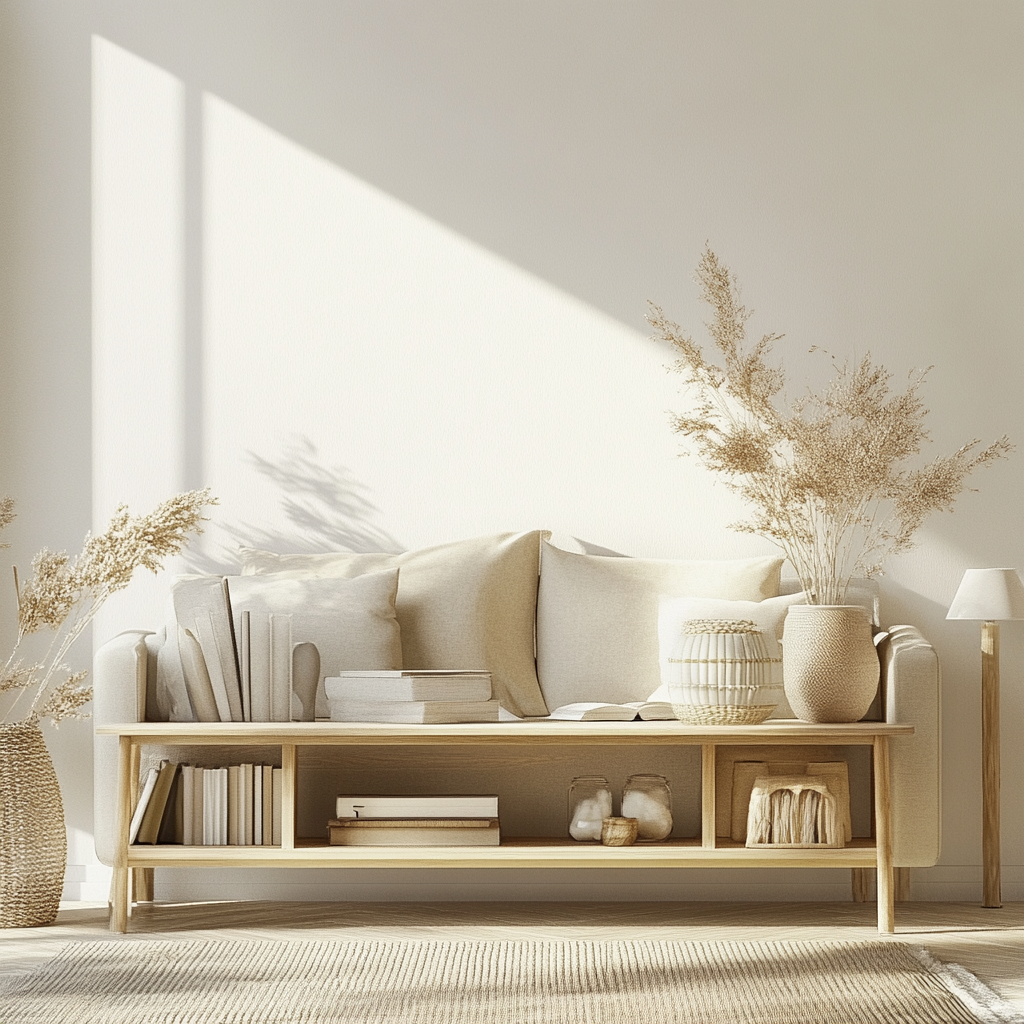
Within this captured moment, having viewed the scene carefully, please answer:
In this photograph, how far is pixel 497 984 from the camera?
2852 mm

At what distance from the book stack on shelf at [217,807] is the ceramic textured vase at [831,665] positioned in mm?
1353

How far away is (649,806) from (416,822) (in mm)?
603

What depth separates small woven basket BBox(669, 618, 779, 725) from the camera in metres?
3.34

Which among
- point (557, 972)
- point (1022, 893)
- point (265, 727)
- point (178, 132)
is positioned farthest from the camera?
point (178, 132)

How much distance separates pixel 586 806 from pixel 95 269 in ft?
7.28

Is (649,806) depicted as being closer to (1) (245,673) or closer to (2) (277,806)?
(2) (277,806)

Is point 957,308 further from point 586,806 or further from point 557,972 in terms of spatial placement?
point 557,972

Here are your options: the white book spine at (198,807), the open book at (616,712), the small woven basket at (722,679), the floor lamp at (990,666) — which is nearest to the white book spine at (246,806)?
the white book spine at (198,807)

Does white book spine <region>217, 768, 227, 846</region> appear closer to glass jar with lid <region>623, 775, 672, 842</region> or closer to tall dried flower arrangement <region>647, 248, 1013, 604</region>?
glass jar with lid <region>623, 775, 672, 842</region>

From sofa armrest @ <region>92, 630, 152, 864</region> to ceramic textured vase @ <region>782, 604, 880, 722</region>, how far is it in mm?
1659

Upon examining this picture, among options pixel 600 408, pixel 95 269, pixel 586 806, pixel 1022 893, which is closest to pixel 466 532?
pixel 600 408

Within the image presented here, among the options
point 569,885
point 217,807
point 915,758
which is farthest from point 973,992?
point 217,807

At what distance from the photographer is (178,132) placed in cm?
418

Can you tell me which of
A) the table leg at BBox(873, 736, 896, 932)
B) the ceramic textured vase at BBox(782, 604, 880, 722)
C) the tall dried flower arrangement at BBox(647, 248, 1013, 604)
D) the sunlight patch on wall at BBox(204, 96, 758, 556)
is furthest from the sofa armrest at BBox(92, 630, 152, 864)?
the table leg at BBox(873, 736, 896, 932)
